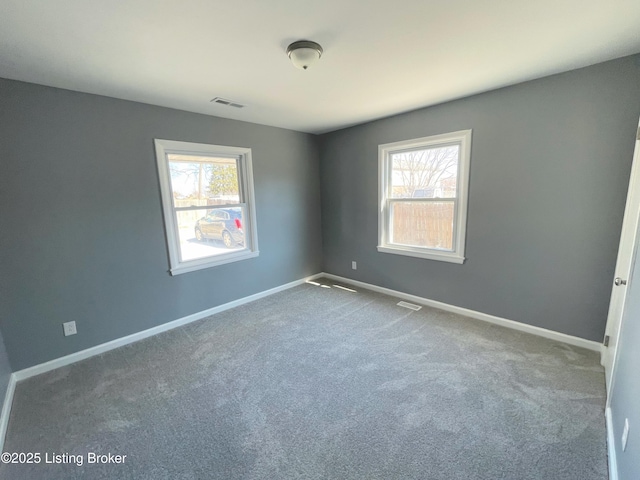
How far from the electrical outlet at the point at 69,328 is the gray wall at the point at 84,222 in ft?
0.11

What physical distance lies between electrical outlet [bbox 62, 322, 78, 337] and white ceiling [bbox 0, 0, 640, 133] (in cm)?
202

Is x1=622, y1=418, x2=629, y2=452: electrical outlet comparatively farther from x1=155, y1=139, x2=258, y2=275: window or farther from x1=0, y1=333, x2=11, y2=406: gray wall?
x1=0, y1=333, x2=11, y2=406: gray wall

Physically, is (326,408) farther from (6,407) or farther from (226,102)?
(226,102)

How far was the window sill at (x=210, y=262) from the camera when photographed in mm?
3014

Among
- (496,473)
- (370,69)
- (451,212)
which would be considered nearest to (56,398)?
(496,473)

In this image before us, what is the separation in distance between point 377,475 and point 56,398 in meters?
2.34

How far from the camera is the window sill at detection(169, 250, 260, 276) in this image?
301 cm

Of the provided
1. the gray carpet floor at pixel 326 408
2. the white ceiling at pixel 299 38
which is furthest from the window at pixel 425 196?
the gray carpet floor at pixel 326 408

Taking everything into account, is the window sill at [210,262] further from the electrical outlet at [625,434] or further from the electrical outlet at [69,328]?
A: the electrical outlet at [625,434]

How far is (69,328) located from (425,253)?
12.3ft

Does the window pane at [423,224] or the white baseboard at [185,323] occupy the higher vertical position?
the window pane at [423,224]

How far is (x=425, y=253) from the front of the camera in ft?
10.9

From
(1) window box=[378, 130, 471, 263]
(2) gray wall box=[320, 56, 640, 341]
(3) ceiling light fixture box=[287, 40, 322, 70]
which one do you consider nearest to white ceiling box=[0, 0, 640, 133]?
(3) ceiling light fixture box=[287, 40, 322, 70]

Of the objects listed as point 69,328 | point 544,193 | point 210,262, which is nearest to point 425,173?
point 544,193
